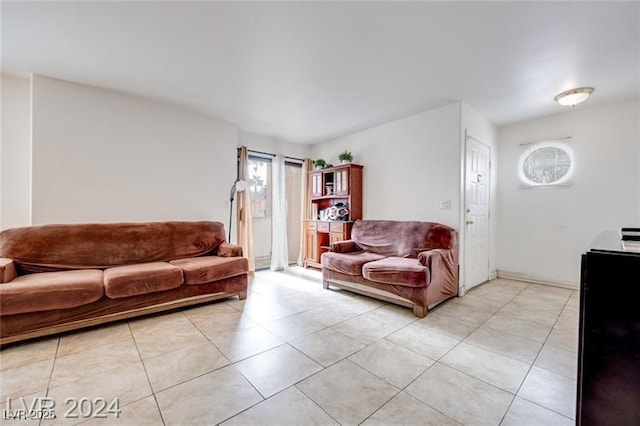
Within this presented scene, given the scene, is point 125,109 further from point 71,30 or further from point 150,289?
point 150,289

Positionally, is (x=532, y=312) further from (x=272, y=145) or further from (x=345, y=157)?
(x=272, y=145)

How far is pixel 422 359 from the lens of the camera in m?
1.99

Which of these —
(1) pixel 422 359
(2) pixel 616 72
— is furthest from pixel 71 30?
(2) pixel 616 72

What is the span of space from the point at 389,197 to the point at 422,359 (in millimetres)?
2677

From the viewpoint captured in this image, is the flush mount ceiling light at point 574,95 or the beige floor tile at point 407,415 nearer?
the beige floor tile at point 407,415

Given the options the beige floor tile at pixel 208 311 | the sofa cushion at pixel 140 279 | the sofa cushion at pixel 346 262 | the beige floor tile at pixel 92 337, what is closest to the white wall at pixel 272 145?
the sofa cushion at pixel 346 262

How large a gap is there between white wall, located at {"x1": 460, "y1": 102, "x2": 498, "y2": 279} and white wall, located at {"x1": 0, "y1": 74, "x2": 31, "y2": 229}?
530 cm

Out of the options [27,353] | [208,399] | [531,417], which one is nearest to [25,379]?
[27,353]

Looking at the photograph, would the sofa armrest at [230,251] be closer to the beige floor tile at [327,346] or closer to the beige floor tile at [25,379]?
the beige floor tile at [327,346]

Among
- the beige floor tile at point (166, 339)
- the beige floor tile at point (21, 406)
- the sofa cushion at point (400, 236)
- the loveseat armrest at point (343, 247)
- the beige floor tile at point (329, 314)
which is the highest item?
the sofa cushion at point (400, 236)

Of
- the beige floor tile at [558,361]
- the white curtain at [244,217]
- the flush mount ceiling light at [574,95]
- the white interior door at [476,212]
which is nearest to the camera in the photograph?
the beige floor tile at [558,361]

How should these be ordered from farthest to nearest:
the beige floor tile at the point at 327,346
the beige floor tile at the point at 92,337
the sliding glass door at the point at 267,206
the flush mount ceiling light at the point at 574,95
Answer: the sliding glass door at the point at 267,206 → the flush mount ceiling light at the point at 574,95 → the beige floor tile at the point at 92,337 → the beige floor tile at the point at 327,346

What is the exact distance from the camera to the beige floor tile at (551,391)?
1.51m

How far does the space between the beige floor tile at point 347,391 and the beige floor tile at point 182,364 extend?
0.71 metres
